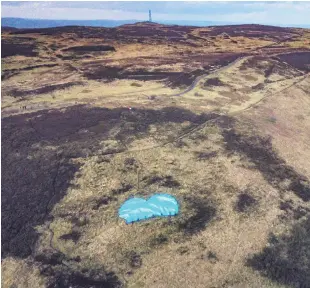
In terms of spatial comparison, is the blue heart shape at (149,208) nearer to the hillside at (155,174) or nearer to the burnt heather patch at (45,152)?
the hillside at (155,174)

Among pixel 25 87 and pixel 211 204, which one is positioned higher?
pixel 25 87

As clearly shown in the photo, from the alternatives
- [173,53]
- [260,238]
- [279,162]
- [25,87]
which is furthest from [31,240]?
[173,53]

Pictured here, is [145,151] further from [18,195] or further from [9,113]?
[9,113]

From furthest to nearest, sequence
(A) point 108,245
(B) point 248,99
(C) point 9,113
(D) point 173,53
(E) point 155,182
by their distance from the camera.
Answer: (D) point 173,53 → (B) point 248,99 → (C) point 9,113 → (E) point 155,182 → (A) point 108,245

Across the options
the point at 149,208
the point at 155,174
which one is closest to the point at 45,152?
the point at 155,174

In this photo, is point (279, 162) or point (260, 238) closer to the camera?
point (260, 238)

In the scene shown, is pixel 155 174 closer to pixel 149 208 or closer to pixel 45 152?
pixel 149 208

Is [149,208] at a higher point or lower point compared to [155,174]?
lower

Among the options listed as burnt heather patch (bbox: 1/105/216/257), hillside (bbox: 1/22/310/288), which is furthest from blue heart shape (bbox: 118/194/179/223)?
burnt heather patch (bbox: 1/105/216/257)
